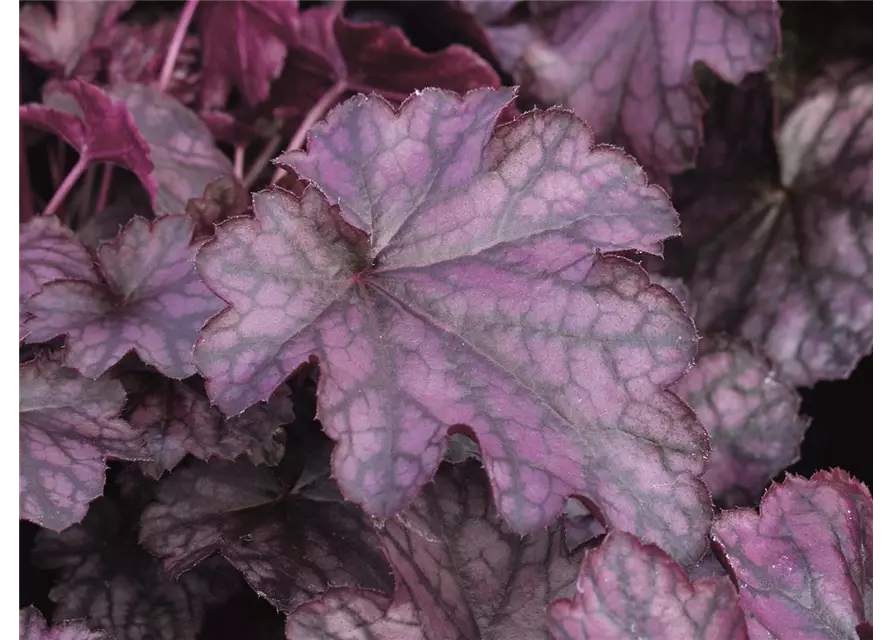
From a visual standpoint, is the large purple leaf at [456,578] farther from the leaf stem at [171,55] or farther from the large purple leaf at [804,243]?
the leaf stem at [171,55]

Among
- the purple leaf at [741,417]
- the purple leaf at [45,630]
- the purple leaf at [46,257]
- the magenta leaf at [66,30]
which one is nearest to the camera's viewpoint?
the purple leaf at [45,630]

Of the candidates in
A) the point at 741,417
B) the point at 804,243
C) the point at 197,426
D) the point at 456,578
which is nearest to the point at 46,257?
the point at 197,426

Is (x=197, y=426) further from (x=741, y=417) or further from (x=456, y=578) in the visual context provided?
(x=741, y=417)

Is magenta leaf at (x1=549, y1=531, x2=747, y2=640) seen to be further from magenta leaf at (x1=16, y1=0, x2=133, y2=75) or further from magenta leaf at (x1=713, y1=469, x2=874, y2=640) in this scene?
magenta leaf at (x1=16, y1=0, x2=133, y2=75)

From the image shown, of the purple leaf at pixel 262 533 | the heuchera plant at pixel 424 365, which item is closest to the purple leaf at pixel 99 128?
the heuchera plant at pixel 424 365

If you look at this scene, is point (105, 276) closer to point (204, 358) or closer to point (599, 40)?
point (204, 358)

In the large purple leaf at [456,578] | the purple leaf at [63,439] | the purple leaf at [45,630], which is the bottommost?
the purple leaf at [45,630]

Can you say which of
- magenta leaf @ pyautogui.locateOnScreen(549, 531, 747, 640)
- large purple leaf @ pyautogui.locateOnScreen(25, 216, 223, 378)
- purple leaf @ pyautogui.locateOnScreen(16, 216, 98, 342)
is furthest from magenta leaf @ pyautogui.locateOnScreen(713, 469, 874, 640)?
purple leaf @ pyautogui.locateOnScreen(16, 216, 98, 342)
